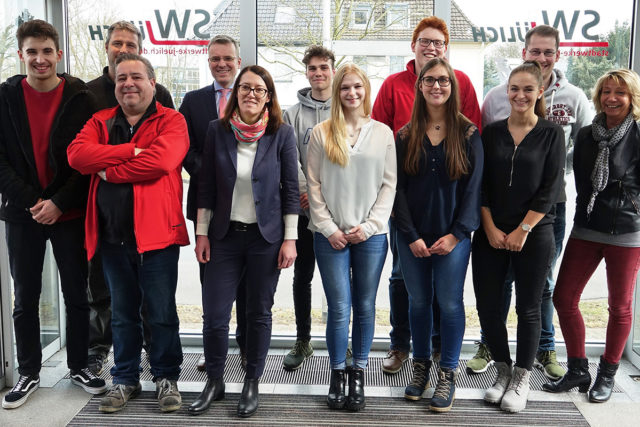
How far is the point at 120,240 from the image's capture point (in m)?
2.94

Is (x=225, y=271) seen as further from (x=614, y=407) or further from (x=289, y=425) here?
(x=614, y=407)

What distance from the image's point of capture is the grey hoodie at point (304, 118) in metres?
3.32

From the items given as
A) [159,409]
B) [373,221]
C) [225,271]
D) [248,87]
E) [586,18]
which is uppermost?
[586,18]

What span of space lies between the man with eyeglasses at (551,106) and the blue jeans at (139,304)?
1.79 meters

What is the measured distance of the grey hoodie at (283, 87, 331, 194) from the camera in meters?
3.32

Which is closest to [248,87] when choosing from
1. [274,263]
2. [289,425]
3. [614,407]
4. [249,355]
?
[274,263]

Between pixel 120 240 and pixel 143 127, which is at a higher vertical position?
pixel 143 127

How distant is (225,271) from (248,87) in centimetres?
90

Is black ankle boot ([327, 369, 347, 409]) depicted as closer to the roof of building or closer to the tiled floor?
the tiled floor

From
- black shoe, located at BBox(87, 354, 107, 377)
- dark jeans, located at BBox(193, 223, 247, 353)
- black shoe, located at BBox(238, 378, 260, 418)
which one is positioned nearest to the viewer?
black shoe, located at BBox(238, 378, 260, 418)

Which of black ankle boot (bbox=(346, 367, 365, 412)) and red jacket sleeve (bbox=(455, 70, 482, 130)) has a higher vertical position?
red jacket sleeve (bbox=(455, 70, 482, 130))

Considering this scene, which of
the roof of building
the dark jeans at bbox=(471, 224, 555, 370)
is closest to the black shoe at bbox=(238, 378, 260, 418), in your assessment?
the dark jeans at bbox=(471, 224, 555, 370)

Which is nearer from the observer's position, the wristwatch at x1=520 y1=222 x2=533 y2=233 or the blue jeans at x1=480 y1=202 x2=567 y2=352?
the wristwatch at x1=520 y1=222 x2=533 y2=233

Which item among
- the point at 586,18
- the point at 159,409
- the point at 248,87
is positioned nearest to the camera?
the point at 248,87
